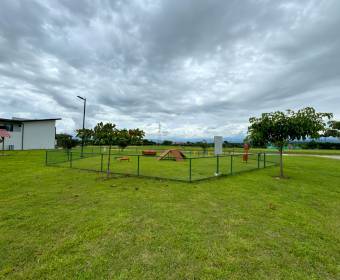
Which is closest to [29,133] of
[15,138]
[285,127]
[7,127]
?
[15,138]

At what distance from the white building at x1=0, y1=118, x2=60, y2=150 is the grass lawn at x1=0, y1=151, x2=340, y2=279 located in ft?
109

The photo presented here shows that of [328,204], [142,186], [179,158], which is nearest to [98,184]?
[142,186]

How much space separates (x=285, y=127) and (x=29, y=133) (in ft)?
132

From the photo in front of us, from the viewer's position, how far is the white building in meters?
33.2

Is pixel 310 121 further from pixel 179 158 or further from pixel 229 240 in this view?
pixel 179 158

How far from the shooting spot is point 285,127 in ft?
35.5

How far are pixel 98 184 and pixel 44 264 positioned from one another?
587 cm

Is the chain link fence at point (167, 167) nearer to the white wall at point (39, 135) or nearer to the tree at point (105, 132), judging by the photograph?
the tree at point (105, 132)

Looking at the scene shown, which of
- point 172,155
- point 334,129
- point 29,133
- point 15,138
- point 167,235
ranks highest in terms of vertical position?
Result: point 334,129

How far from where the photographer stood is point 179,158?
20.9 m

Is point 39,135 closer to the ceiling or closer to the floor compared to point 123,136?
closer to the ceiling

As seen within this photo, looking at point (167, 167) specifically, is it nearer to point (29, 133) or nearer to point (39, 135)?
point (29, 133)

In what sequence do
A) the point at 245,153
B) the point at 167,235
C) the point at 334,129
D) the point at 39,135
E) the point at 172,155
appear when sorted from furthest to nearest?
the point at 334,129 < the point at 39,135 < the point at 172,155 < the point at 245,153 < the point at 167,235

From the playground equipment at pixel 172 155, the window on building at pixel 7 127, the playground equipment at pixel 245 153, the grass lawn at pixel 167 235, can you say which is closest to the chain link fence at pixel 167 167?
the playground equipment at pixel 245 153
